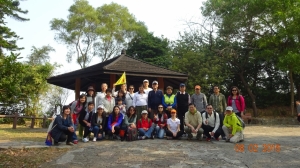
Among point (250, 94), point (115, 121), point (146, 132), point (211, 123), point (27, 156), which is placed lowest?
point (27, 156)

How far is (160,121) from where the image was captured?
8.25 meters

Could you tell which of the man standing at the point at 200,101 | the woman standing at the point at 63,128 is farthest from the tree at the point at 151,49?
the woman standing at the point at 63,128

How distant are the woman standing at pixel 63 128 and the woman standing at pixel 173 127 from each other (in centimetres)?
264

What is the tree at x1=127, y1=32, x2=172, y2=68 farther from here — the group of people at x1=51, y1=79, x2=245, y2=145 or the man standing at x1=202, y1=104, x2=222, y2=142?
the man standing at x1=202, y1=104, x2=222, y2=142

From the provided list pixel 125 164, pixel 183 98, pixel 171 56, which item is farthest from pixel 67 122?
pixel 171 56

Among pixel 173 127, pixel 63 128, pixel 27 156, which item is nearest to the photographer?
pixel 27 156

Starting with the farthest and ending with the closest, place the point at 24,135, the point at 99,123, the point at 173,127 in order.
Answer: the point at 24,135, the point at 173,127, the point at 99,123

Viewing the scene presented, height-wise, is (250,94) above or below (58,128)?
above

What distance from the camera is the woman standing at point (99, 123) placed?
309 inches

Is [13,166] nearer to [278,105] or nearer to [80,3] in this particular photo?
[278,105]

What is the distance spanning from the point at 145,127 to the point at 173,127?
812 millimetres

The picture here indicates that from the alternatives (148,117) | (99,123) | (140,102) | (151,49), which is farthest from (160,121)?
(151,49)

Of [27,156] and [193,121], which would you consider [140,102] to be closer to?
[193,121]

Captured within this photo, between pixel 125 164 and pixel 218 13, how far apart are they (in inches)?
734
